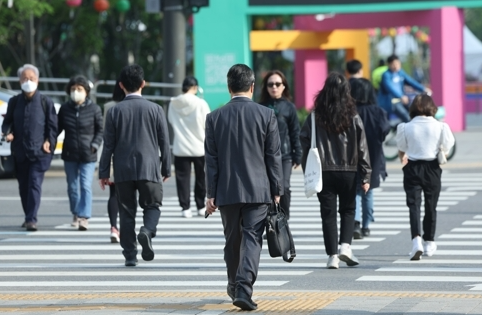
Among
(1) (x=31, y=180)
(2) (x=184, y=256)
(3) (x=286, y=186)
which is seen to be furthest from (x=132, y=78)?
(1) (x=31, y=180)

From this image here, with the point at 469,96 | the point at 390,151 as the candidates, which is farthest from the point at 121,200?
the point at 469,96

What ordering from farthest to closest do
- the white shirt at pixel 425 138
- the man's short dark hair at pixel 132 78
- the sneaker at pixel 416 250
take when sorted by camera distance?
the white shirt at pixel 425 138, the sneaker at pixel 416 250, the man's short dark hair at pixel 132 78

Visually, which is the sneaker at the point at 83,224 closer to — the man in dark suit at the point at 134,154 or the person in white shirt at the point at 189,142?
the person in white shirt at the point at 189,142

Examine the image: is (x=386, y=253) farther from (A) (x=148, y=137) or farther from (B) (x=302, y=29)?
(B) (x=302, y=29)

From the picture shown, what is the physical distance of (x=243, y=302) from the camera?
313 inches

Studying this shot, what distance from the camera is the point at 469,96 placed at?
46.8 meters

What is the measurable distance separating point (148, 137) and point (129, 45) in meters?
29.5

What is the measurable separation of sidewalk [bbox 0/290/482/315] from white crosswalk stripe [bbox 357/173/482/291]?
1.13 meters

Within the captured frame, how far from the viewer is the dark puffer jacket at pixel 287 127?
482 inches

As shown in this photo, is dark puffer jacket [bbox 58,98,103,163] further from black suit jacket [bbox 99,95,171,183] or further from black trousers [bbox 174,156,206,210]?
black suit jacket [bbox 99,95,171,183]

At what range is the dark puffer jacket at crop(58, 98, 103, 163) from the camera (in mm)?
13656

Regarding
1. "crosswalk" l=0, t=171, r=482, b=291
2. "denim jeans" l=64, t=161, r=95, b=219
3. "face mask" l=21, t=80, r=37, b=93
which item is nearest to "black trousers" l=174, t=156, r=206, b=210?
"crosswalk" l=0, t=171, r=482, b=291

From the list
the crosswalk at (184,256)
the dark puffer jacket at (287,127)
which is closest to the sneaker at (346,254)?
the crosswalk at (184,256)

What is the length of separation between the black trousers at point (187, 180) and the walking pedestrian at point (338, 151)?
15.1 feet
